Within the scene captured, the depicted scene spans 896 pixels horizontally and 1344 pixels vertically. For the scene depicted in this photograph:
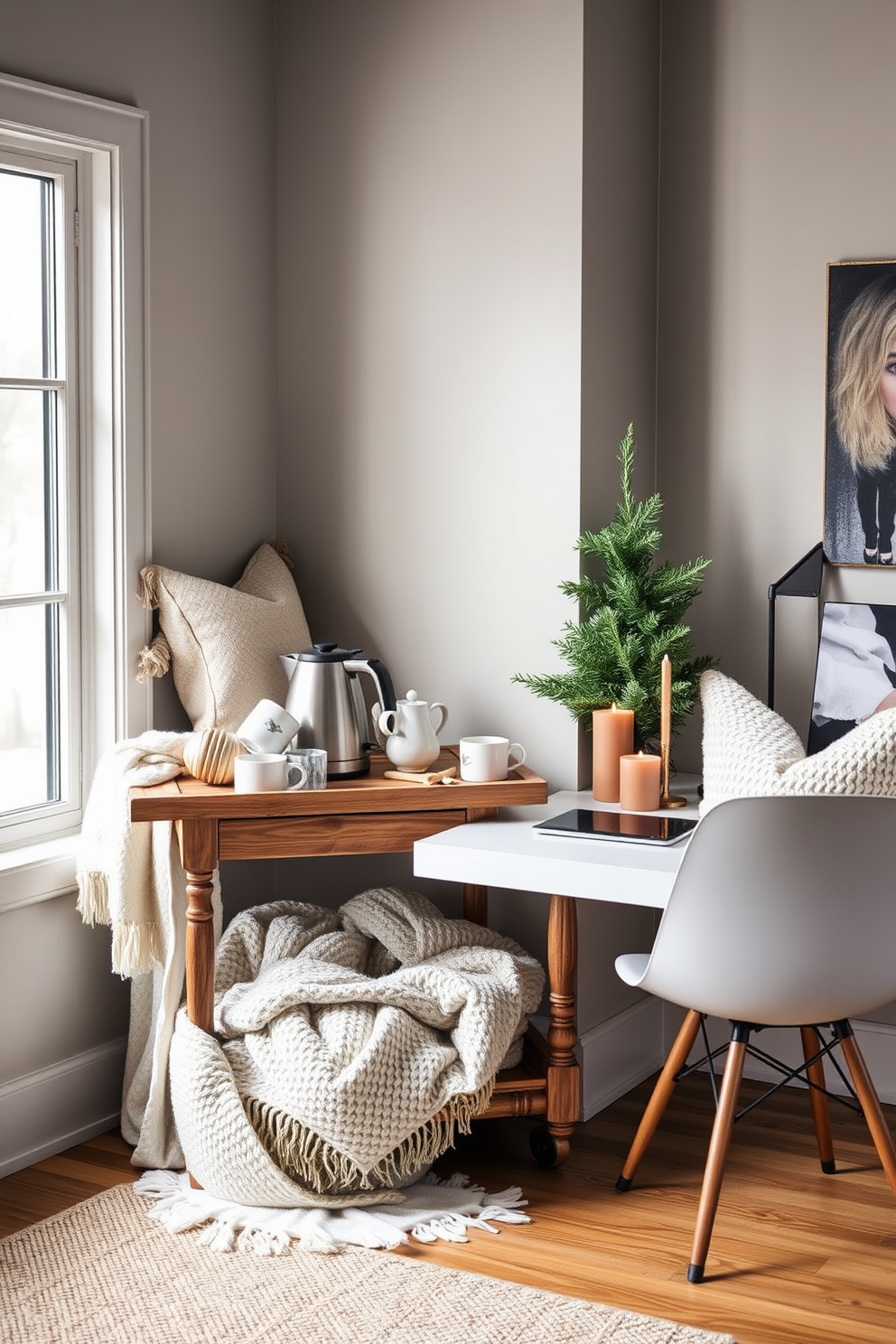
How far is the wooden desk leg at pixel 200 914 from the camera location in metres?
2.58

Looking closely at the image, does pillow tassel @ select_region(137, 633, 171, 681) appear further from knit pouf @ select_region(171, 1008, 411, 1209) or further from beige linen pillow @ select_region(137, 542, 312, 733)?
knit pouf @ select_region(171, 1008, 411, 1209)

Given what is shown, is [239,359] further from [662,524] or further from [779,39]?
[779,39]

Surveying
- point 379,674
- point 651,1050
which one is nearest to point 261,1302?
point 379,674

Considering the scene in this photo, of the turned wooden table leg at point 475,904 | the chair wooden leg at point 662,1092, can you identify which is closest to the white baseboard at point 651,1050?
the turned wooden table leg at point 475,904

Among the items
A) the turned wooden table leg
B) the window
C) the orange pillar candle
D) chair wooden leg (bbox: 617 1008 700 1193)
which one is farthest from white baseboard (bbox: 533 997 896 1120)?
the window

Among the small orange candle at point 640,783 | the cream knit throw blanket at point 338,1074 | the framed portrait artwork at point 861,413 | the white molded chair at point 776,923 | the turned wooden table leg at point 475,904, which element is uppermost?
the framed portrait artwork at point 861,413

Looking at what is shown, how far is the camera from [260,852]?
2.63 m

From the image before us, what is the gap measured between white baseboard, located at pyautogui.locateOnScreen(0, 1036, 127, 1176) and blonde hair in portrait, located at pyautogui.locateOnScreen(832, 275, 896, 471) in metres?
1.96

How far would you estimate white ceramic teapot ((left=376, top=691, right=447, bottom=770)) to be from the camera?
2.78m

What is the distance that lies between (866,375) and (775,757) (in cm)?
98

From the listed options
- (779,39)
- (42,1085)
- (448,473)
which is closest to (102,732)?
(42,1085)

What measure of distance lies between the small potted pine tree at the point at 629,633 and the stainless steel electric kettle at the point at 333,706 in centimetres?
33

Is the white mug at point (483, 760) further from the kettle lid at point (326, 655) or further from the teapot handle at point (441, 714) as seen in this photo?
the kettle lid at point (326, 655)

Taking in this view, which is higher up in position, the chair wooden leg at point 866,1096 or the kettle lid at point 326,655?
the kettle lid at point 326,655
